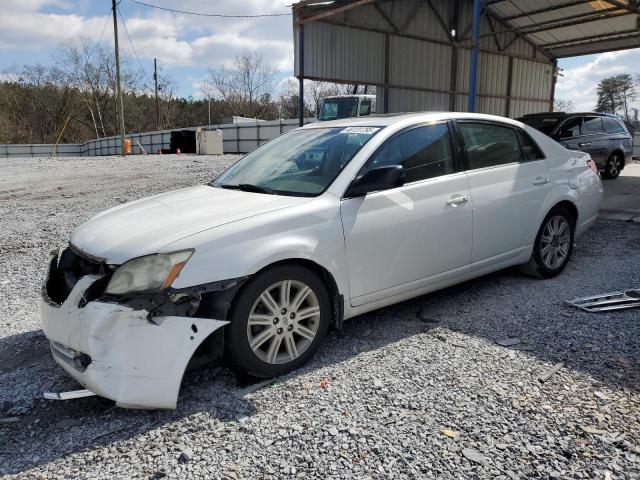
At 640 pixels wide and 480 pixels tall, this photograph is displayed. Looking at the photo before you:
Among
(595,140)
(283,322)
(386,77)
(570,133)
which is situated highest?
(386,77)

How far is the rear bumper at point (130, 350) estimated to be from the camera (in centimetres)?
260

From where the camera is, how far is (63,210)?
8961 mm

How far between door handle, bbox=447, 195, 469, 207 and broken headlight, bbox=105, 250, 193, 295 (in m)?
2.08


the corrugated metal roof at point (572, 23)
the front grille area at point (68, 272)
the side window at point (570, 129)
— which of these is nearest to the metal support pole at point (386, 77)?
the corrugated metal roof at point (572, 23)

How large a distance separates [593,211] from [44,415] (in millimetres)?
5351

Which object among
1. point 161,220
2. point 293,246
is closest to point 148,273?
point 161,220

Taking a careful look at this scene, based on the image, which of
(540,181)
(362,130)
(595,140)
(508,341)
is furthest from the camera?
(595,140)

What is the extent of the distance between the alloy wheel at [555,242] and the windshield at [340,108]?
1318cm

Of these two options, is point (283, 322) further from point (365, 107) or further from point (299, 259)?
point (365, 107)

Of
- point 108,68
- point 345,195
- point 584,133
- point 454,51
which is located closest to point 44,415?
point 345,195

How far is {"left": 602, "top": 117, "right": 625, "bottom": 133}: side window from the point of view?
40.2 ft

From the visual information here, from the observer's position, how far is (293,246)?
3078 millimetres

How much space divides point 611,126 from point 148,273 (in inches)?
509

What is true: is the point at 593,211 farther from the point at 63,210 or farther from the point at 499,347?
the point at 63,210
